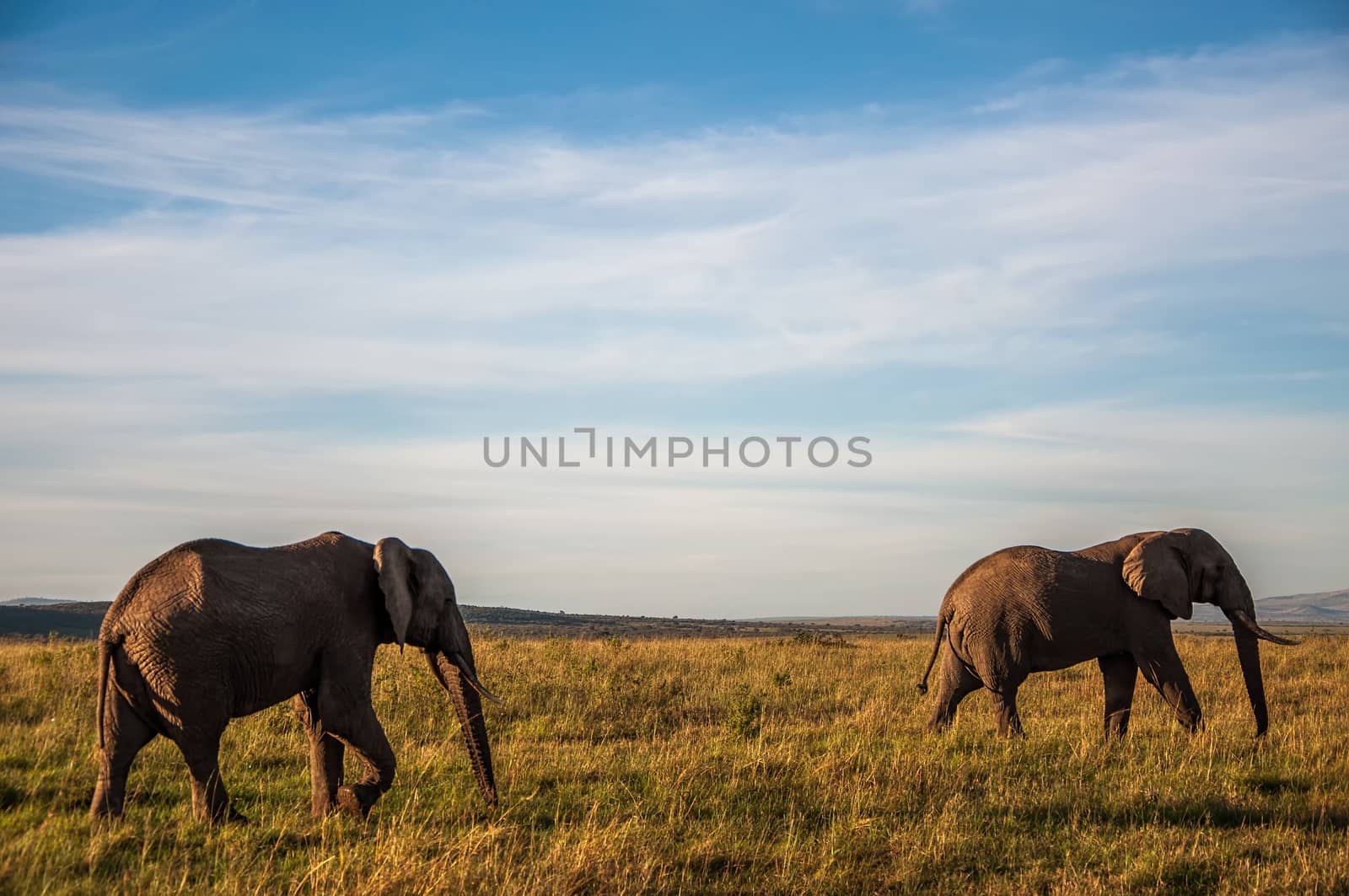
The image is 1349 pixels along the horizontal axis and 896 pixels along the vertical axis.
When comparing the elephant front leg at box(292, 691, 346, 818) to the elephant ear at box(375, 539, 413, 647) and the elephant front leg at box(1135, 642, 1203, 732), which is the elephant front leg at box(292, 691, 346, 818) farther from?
the elephant front leg at box(1135, 642, 1203, 732)

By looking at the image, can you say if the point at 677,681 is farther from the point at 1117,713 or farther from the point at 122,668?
the point at 122,668

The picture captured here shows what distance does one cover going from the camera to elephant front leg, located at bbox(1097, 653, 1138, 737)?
1366 cm

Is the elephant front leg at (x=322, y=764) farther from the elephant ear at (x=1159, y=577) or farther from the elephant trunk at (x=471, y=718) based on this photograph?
the elephant ear at (x=1159, y=577)

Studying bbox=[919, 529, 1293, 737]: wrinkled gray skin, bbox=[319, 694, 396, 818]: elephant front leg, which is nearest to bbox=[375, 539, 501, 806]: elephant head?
bbox=[319, 694, 396, 818]: elephant front leg

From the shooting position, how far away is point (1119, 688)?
13.8 m

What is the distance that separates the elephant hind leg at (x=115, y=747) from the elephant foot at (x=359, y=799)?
159 centimetres

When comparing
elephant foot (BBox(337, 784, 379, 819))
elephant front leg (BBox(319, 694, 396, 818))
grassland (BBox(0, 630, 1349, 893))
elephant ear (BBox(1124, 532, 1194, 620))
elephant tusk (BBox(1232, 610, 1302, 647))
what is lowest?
grassland (BBox(0, 630, 1349, 893))

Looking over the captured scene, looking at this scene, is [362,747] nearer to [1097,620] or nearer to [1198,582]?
[1097,620]

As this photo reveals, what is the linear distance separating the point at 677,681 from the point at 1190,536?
8046mm

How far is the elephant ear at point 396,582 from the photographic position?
871 cm

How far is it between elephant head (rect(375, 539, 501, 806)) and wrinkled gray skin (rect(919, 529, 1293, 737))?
6.50m

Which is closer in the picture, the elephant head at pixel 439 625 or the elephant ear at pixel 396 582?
the elephant ear at pixel 396 582

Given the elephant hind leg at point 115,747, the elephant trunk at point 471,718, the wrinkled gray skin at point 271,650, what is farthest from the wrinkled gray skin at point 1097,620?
the elephant hind leg at point 115,747

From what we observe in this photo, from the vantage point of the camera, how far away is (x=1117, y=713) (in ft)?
45.0
